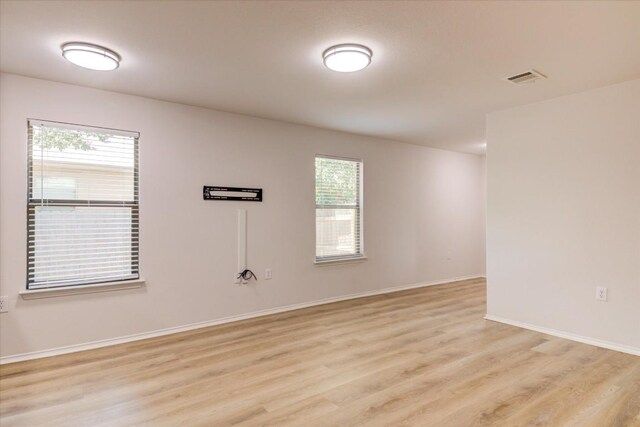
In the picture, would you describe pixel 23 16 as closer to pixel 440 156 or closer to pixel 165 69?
pixel 165 69

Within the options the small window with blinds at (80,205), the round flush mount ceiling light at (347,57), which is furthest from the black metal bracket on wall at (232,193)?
the round flush mount ceiling light at (347,57)

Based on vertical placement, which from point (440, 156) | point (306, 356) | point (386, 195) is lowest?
point (306, 356)

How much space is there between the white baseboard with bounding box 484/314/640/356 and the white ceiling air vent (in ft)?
8.06

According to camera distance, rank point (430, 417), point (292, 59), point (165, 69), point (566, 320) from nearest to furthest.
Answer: point (430, 417), point (292, 59), point (165, 69), point (566, 320)

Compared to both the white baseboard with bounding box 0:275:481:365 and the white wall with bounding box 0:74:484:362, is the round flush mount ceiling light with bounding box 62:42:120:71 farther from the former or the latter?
the white baseboard with bounding box 0:275:481:365

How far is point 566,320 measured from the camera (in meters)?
3.64

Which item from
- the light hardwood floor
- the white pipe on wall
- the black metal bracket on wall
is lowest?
the light hardwood floor

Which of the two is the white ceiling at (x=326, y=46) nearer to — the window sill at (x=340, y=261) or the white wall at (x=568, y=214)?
the white wall at (x=568, y=214)

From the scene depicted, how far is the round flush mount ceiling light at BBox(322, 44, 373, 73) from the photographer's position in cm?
257

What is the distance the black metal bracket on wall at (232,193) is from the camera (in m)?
4.08

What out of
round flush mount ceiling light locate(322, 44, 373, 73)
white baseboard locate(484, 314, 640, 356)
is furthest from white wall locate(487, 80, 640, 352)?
round flush mount ceiling light locate(322, 44, 373, 73)

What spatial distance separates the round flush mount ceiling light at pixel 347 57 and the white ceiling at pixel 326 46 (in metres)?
Answer: 0.08

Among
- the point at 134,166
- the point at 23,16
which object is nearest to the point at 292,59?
the point at 23,16

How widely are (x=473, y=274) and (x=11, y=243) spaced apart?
22.8 ft
